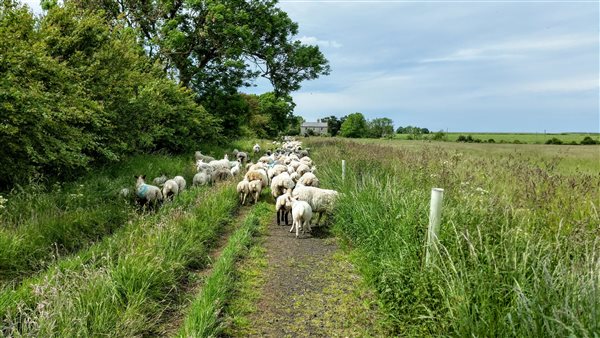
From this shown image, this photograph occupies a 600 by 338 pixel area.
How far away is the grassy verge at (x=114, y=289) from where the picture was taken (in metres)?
3.52

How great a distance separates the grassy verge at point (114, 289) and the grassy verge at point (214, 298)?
0.41 meters

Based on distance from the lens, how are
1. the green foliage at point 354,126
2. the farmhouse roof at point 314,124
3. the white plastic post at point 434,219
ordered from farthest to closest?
the farmhouse roof at point 314,124 → the green foliage at point 354,126 → the white plastic post at point 434,219

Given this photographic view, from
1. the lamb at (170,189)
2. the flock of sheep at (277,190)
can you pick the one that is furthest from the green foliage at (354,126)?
the lamb at (170,189)

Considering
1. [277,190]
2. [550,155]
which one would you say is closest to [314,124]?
[550,155]

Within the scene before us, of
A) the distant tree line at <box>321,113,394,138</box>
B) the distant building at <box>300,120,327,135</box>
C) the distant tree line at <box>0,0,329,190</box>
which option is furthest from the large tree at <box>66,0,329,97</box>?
the distant building at <box>300,120,327,135</box>

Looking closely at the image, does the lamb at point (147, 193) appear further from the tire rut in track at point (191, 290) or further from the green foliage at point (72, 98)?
the tire rut in track at point (191, 290)

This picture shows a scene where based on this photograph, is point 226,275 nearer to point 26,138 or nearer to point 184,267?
point 184,267

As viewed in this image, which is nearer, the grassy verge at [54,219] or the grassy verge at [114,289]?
the grassy verge at [114,289]

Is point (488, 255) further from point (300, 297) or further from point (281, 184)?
point (281, 184)

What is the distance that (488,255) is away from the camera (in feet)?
11.2

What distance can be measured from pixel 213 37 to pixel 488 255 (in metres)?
22.7

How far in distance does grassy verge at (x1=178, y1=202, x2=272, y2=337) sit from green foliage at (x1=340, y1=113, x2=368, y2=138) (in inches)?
4326

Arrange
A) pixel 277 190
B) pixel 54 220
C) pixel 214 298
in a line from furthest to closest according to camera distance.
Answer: pixel 277 190 → pixel 54 220 → pixel 214 298

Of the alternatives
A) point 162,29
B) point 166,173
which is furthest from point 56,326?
point 162,29
